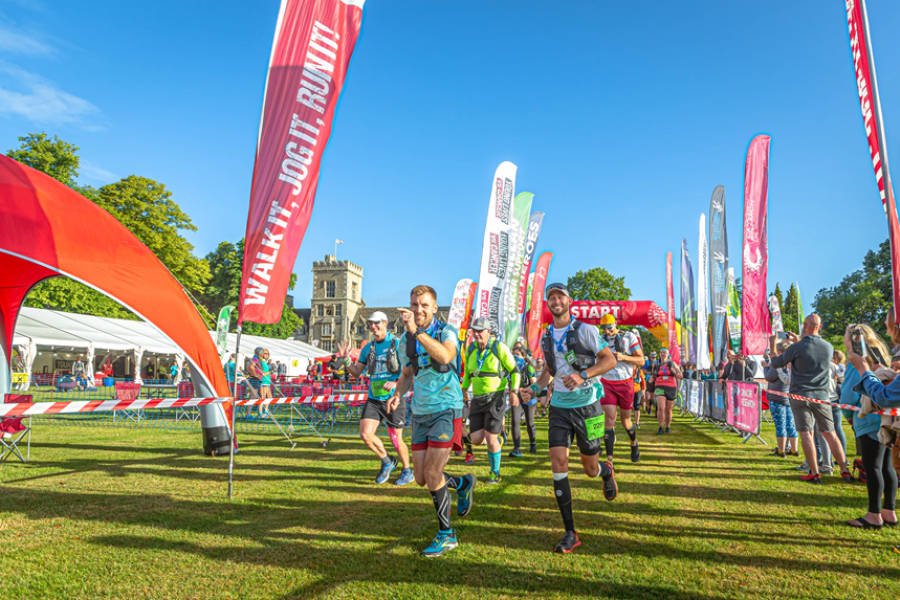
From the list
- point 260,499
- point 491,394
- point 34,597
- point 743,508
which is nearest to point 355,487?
point 260,499

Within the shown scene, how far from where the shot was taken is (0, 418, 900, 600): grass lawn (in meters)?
3.52

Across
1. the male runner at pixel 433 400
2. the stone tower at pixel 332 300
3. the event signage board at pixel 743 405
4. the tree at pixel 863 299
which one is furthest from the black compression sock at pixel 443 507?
the stone tower at pixel 332 300

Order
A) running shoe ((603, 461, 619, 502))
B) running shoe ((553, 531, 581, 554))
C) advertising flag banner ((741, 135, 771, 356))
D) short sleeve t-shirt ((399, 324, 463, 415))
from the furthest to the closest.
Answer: advertising flag banner ((741, 135, 771, 356)), running shoe ((603, 461, 619, 502)), short sleeve t-shirt ((399, 324, 463, 415)), running shoe ((553, 531, 581, 554))

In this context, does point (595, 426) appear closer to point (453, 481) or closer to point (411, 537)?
point (453, 481)

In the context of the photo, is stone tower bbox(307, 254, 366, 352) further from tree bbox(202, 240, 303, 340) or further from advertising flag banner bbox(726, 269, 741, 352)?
advertising flag banner bbox(726, 269, 741, 352)

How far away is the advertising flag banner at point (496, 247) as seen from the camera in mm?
12492

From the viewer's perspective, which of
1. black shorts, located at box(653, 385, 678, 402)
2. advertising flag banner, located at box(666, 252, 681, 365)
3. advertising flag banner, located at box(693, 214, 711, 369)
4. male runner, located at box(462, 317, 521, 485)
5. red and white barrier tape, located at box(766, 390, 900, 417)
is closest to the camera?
red and white barrier tape, located at box(766, 390, 900, 417)

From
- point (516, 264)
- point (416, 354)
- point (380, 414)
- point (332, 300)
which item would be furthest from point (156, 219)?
point (332, 300)

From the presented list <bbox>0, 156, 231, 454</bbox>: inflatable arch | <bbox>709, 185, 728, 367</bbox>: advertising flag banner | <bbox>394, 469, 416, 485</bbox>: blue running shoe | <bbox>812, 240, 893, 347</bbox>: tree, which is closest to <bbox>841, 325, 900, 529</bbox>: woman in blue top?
<bbox>394, 469, 416, 485</bbox>: blue running shoe

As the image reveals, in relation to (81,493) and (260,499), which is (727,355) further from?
(81,493)

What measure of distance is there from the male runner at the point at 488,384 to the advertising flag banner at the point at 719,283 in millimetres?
8263

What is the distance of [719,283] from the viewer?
1383 centimetres

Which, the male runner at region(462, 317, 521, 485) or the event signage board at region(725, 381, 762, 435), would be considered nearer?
the male runner at region(462, 317, 521, 485)

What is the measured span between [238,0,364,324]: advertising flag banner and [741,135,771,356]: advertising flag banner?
9.32 meters
